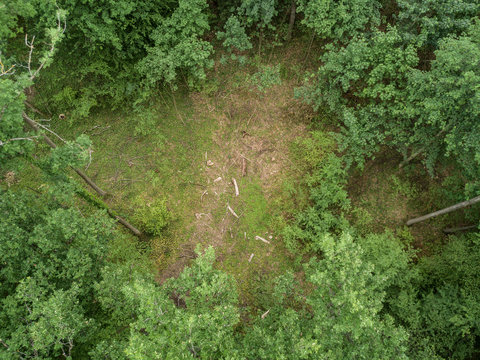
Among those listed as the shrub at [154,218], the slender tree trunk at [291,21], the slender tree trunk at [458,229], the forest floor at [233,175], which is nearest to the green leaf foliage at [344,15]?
the slender tree trunk at [291,21]

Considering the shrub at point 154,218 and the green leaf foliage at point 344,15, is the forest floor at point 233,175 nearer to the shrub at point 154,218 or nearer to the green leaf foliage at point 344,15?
the shrub at point 154,218

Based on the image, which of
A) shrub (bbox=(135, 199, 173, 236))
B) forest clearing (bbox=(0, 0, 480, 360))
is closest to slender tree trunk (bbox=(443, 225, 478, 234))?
forest clearing (bbox=(0, 0, 480, 360))

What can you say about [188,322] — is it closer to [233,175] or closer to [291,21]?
[233,175]

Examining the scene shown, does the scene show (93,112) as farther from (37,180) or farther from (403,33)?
(403,33)

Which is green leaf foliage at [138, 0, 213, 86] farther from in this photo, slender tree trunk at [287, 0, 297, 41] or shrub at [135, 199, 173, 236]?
shrub at [135, 199, 173, 236]

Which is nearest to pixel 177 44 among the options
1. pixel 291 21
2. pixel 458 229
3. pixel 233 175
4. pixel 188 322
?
pixel 291 21

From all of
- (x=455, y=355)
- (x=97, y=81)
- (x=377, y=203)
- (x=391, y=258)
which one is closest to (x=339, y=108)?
(x=377, y=203)
